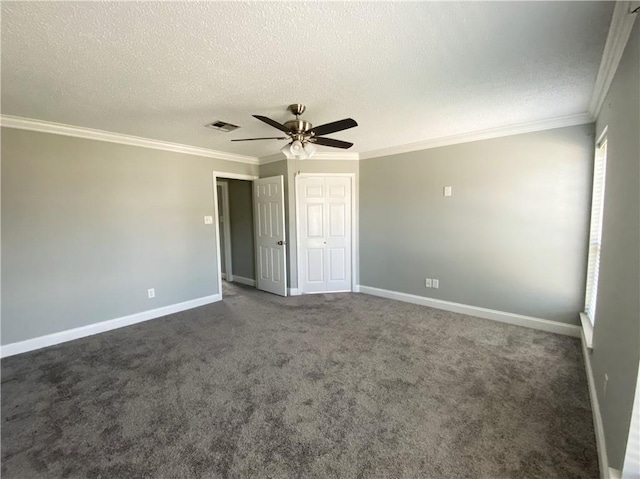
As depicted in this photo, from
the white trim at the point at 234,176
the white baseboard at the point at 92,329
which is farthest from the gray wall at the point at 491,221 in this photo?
the white baseboard at the point at 92,329

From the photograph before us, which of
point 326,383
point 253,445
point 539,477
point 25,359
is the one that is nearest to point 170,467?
point 253,445

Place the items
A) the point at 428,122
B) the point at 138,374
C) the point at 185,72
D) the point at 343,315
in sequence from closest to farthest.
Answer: the point at 185,72
the point at 138,374
the point at 428,122
the point at 343,315

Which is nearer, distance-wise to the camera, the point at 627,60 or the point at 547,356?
the point at 627,60

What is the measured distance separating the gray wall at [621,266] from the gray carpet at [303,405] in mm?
409

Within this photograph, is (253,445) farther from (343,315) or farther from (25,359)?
(25,359)

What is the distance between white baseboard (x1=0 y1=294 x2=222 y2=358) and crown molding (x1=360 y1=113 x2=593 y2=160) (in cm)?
377

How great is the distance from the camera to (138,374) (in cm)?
262

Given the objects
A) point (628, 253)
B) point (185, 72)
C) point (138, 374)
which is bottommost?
point (138, 374)

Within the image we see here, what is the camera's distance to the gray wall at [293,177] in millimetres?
4914

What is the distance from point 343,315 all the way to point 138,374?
2.43m

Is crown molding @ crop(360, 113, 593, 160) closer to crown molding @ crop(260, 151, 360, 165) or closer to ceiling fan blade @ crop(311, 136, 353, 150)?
crown molding @ crop(260, 151, 360, 165)

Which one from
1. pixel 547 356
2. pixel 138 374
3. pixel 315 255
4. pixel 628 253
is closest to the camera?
pixel 628 253

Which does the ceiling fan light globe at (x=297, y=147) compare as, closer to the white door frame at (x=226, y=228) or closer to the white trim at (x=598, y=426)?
the white trim at (x=598, y=426)

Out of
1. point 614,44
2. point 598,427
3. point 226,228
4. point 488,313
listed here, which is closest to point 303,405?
point 598,427
